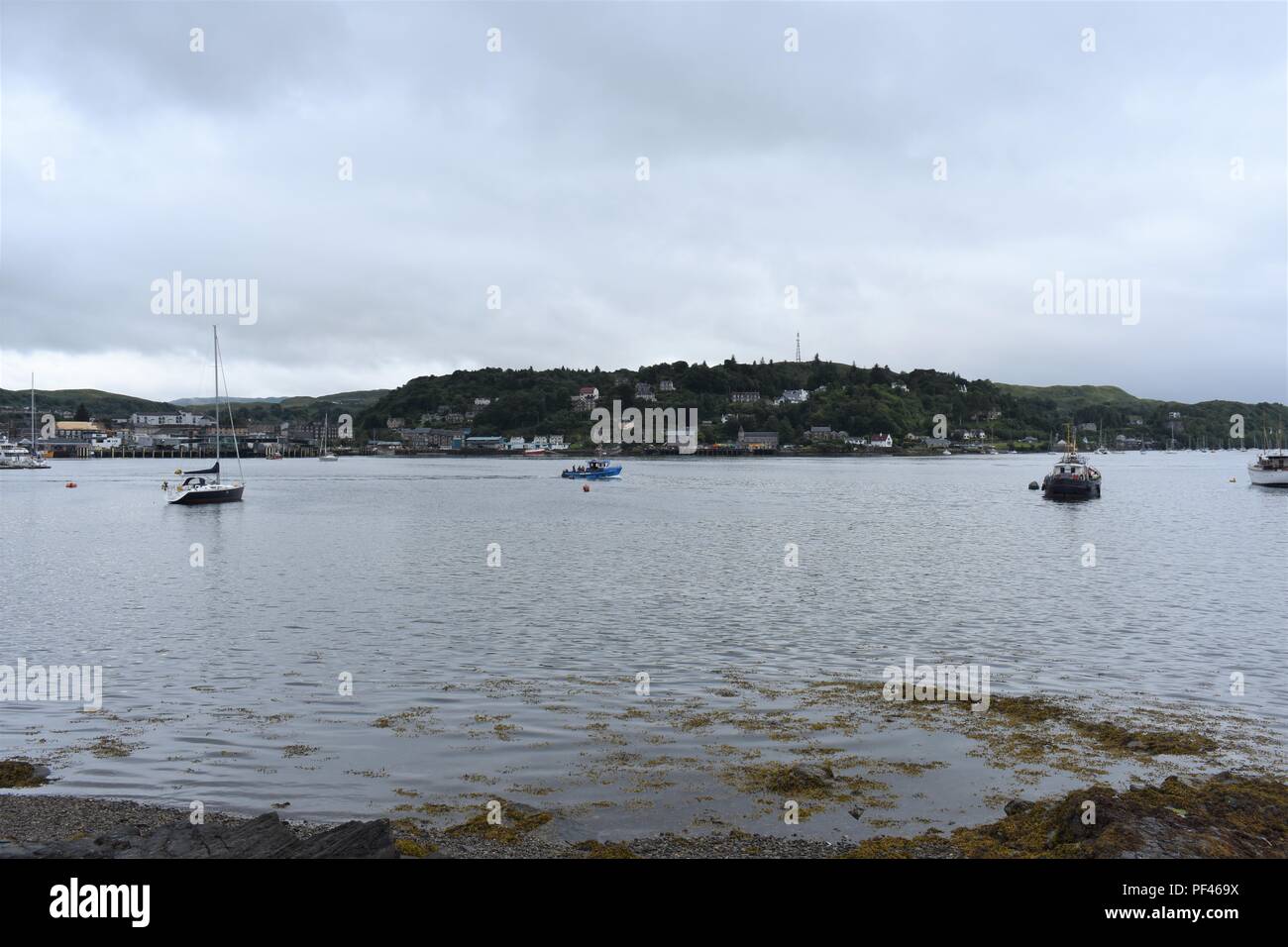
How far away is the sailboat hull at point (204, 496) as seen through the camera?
93438 millimetres

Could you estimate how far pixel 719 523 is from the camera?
2970 inches

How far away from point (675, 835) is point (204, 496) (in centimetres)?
9333

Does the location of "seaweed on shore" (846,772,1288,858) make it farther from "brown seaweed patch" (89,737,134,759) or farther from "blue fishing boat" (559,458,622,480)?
"blue fishing boat" (559,458,622,480)

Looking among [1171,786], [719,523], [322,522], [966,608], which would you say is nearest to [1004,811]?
[1171,786]

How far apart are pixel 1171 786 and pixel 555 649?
16568 mm

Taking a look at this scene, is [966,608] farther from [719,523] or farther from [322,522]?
[322,522]

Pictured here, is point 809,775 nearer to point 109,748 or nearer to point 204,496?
point 109,748

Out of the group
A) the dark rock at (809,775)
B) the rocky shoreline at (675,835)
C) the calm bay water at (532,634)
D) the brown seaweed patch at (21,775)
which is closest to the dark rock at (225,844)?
the rocky shoreline at (675,835)

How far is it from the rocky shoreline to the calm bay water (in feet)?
3.76

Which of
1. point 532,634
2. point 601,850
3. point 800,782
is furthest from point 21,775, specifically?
point 532,634

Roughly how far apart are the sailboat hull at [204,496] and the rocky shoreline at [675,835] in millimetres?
86765

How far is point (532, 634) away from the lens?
2936 centimetres

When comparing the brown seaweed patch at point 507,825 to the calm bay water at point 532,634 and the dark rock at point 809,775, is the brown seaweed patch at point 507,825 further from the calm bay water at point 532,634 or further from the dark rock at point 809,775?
the dark rock at point 809,775

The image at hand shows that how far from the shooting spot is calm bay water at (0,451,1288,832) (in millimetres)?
17062
